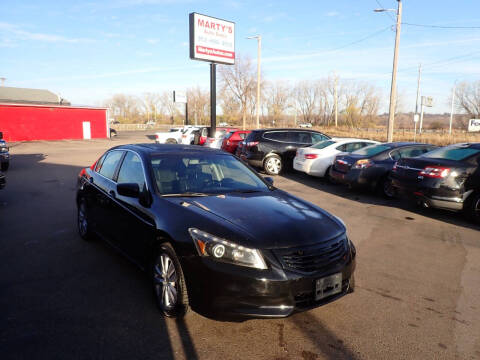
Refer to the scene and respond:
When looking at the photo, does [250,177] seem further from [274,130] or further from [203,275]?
[274,130]

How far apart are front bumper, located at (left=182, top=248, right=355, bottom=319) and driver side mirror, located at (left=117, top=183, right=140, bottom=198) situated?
1.23 meters

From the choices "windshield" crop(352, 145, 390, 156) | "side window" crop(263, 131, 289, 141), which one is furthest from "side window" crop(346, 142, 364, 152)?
"side window" crop(263, 131, 289, 141)

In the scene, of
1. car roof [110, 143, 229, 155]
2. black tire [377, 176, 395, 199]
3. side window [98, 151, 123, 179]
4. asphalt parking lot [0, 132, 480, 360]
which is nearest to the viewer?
asphalt parking lot [0, 132, 480, 360]

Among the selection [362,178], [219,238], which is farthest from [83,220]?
[362,178]

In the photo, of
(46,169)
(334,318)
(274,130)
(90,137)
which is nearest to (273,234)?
(334,318)

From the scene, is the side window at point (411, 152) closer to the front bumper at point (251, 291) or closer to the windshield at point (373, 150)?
the windshield at point (373, 150)

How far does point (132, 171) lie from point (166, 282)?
1.52 metres

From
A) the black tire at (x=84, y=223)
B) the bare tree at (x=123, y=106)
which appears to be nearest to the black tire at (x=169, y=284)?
the black tire at (x=84, y=223)

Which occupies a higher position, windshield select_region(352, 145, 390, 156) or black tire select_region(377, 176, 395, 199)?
windshield select_region(352, 145, 390, 156)

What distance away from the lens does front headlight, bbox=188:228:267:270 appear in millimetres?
2867

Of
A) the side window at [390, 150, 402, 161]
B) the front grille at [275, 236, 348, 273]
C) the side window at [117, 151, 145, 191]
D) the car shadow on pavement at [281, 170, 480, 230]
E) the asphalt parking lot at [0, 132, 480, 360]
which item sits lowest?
the car shadow on pavement at [281, 170, 480, 230]

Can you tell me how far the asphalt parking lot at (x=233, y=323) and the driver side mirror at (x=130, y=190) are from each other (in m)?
1.00

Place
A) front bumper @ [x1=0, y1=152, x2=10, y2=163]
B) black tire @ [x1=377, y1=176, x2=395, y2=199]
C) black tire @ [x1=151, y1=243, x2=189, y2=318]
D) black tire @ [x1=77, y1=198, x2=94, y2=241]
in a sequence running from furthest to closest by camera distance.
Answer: front bumper @ [x1=0, y1=152, x2=10, y2=163] → black tire @ [x1=377, y1=176, x2=395, y2=199] → black tire @ [x1=77, y1=198, x2=94, y2=241] → black tire @ [x1=151, y1=243, x2=189, y2=318]

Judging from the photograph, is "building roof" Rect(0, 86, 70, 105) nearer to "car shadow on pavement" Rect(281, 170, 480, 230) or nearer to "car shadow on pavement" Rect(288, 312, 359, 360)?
"car shadow on pavement" Rect(281, 170, 480, 230)
